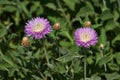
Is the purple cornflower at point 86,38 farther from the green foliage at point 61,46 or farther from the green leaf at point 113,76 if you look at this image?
the green leaf at point 113,76

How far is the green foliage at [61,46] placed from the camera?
313 centimetres

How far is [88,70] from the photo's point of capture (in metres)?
3.34

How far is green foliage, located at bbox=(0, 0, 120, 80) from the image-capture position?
3.13 m

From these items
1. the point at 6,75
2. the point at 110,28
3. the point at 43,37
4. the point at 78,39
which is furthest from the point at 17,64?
the point at 110,28

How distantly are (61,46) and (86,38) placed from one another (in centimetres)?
105

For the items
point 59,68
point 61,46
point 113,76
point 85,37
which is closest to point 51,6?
point 61,46

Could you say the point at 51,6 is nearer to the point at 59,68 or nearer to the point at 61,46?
the point at 61,46

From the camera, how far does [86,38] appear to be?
9.08ft

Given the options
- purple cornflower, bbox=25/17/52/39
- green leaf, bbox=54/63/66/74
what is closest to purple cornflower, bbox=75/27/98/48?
purple cornflower, bbox=25/17/52/39

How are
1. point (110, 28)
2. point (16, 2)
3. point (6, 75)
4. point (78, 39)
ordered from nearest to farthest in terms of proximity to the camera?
point (78, 39) < point (6, 75) < point (110, 28) < point (16, 2)

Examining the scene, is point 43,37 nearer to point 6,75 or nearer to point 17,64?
point 17,64

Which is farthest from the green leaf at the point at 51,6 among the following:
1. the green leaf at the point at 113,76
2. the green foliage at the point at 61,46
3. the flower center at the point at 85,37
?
the flower center at the point at 85,37

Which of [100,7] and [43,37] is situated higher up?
[100,7]

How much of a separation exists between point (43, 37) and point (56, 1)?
1.54 meters
